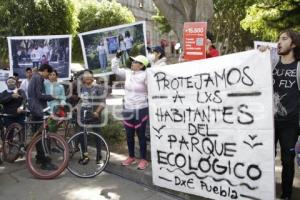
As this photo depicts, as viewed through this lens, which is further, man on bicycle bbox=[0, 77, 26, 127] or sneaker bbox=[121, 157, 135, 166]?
man on bicycle bbox=[0, 77, 26, 127]

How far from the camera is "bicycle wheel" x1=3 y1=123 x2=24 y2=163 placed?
25.5 ft

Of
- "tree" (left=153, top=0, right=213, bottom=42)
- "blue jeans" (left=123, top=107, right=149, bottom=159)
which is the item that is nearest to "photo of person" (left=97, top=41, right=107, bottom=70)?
"tree" (left=153, top=0, right=213, bottom=42)

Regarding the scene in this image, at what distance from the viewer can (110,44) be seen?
27.3 ft

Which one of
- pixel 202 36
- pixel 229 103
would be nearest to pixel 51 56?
pixel 202 36

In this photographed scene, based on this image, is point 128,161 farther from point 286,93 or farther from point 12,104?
point 286,93

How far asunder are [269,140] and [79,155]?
3.45 meters

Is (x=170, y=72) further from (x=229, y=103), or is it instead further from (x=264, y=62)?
(x=264, y=62)

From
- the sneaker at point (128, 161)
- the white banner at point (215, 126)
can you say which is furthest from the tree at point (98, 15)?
the white banner at point (215, 126)

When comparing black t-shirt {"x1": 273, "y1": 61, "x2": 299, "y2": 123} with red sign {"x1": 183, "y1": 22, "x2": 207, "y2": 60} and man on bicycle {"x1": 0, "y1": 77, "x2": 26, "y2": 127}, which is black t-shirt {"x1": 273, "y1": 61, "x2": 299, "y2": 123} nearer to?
red sign {"x1": 183, "y1": 22, "x2": 207, "y2": 60}

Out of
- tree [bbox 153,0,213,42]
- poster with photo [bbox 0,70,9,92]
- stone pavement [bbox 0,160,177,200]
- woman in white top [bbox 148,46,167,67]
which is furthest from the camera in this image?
poster with photo [bbox 0,70,9,92]

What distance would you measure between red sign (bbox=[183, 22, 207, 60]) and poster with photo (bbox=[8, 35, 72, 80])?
3113 mm

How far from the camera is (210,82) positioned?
5188 mm

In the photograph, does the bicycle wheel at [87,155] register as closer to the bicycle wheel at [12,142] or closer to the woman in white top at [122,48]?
the bicycle wheel at [12,142]

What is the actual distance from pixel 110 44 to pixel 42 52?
1.61 meters
